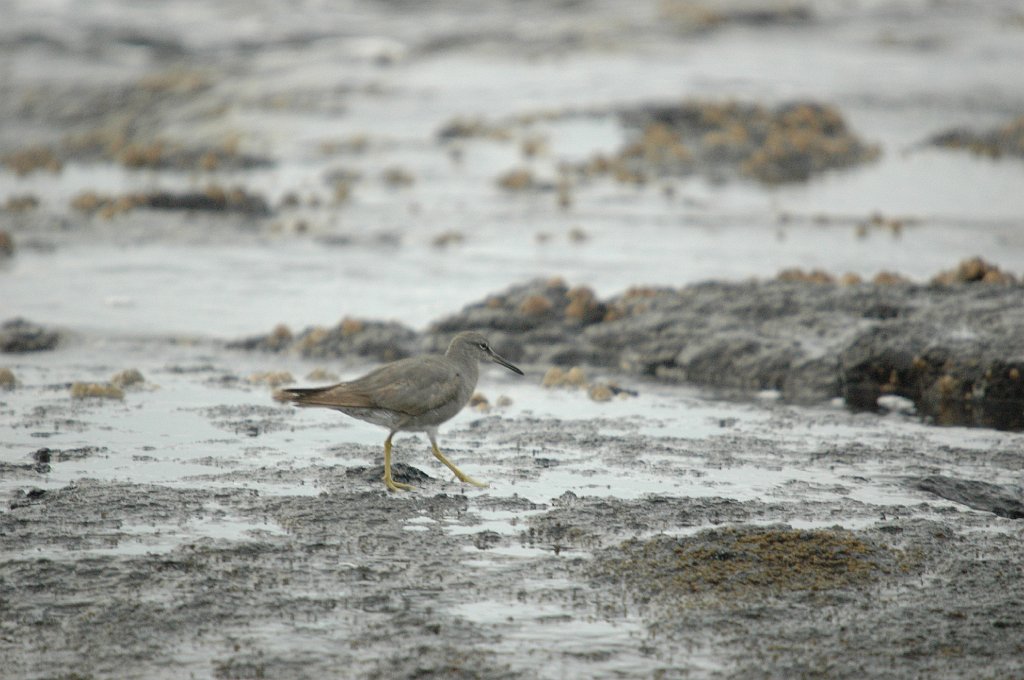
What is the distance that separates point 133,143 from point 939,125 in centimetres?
1655

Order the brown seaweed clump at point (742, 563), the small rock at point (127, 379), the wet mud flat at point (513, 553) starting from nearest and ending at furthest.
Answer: the wet mud flat at point (513, 553)
the brown seaweed clump at point (742, 563)
the small rock at point (127, 379)

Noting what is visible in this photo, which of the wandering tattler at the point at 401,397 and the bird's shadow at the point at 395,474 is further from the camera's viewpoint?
the bird's shadow at the point at 395,474

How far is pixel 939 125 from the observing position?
2594cm

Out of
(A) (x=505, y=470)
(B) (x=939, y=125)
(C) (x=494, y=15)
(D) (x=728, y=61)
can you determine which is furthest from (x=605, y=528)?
(C) (x=494, y=15)

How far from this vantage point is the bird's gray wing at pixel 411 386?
24.2 feet

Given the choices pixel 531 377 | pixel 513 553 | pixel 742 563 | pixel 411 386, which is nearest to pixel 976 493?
pixel 742 563

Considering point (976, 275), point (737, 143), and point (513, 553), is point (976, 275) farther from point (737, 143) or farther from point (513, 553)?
point (737, 143)

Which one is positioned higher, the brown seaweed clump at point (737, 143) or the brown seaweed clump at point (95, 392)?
the brown seaweed clump at point (737, 143)

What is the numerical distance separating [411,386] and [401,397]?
0.10 meters

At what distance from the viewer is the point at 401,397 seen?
7.37 m

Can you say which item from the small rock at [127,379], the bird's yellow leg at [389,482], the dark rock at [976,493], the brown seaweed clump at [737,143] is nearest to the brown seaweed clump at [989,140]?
the brown seaweed clump at [737,143]

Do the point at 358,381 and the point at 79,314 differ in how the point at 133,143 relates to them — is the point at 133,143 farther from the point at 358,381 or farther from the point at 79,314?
the point at 358,381

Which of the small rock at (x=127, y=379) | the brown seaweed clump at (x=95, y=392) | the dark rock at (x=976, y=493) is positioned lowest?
the dark rock at (x=976, y=493)

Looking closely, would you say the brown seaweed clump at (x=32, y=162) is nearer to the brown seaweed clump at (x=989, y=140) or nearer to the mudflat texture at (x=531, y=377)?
the mudflat texture at (x=531, y=377)
